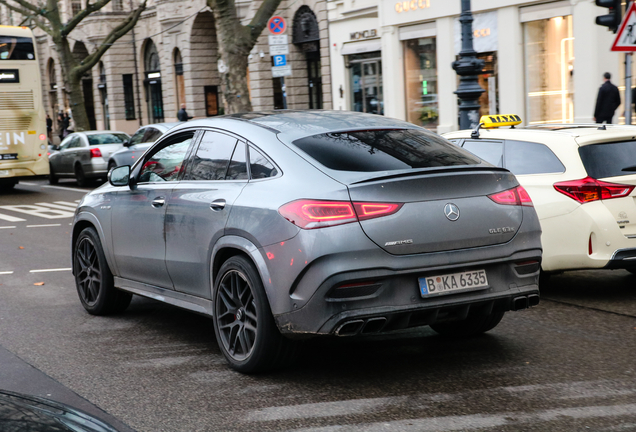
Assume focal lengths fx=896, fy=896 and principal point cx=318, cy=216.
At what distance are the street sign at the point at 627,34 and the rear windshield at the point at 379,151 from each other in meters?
6.61

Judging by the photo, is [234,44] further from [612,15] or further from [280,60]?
[612,15]

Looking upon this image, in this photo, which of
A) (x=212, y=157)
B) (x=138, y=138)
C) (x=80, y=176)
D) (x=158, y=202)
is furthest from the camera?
(x=80, y=176)

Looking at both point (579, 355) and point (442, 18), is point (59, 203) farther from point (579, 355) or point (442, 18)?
point (579, 355)

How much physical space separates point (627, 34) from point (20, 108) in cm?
1431

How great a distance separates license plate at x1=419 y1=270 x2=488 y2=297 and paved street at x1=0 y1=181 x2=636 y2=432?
53 cm

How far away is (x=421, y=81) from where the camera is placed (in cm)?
2542

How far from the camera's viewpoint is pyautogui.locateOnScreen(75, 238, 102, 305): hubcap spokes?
24.4 ft

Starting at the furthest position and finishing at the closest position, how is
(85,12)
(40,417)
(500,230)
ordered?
(85,12)
(500,230)
(40,417)

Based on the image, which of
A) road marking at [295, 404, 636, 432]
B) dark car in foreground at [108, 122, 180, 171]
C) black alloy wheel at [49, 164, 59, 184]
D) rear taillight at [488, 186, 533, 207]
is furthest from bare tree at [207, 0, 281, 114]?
road marking at [295, 404, 636, 432]

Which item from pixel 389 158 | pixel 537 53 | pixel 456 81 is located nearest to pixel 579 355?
pixel 389 158

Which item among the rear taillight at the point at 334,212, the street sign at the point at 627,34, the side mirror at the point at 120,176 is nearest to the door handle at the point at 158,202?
the side mirror at the point at 120,176

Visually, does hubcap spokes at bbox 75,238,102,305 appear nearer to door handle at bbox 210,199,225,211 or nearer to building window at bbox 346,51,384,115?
door handle at bbox 210,199,225,211

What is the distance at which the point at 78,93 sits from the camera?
3428cm

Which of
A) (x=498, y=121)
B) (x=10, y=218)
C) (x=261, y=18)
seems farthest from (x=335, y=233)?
(x=261, y=18)
